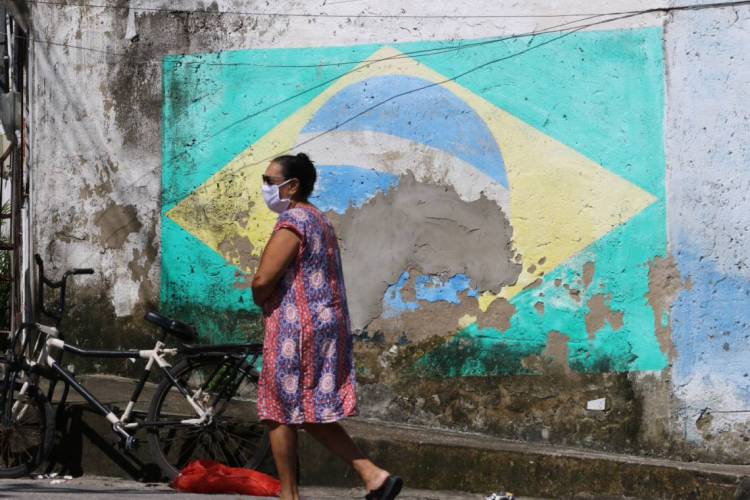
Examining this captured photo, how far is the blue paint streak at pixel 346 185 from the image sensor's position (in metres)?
6.59

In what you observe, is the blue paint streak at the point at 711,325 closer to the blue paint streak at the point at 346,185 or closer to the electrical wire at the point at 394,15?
the electrical wire at the point at 394,15

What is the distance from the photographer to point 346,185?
667cm

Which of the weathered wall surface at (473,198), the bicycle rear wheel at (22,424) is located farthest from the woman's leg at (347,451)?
the bicycle rear wheel at (22,424)

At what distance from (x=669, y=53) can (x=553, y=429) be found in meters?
2.19

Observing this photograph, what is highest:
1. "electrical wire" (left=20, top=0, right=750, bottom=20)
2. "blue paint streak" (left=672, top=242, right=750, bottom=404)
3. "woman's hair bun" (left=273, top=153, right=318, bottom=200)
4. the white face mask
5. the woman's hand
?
"electrical wire" (left=20, top=0, right=750, bottom=20)

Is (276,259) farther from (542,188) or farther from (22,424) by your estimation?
(22,424)

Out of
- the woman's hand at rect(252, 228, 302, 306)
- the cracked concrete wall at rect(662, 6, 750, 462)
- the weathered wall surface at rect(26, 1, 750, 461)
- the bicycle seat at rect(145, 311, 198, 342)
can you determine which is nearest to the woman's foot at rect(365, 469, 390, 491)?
the woman's hand at rect(252, 228, 302, 306)

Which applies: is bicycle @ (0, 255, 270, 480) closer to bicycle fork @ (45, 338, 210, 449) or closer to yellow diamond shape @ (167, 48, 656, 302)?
bicycle fork @ (45, 338, 210, 449)

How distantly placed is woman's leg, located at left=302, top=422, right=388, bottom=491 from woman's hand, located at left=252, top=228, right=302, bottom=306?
622 millimetres

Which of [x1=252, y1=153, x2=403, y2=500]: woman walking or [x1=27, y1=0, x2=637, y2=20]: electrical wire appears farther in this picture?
[x1=27, y1=0, x2=637, y2=20]: electrical wire

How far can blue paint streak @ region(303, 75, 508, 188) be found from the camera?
20.9 ft

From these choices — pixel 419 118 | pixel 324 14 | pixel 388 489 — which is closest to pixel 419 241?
pixel 419 118

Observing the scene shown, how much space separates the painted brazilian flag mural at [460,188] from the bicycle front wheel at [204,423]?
1.03 meters

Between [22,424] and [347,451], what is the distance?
88.6 inches
